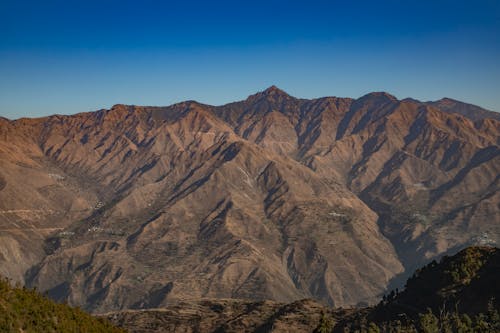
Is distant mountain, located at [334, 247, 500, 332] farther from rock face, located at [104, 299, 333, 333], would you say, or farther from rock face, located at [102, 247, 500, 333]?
rock face, located at [104, 299, 333, 333]

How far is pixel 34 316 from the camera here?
260 ft

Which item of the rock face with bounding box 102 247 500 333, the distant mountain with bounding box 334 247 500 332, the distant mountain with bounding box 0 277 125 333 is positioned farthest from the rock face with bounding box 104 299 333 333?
the distant mountain with bounding box 0 277 125 333

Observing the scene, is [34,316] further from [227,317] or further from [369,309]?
[369,309]

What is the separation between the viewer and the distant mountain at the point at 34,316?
74.2 metres

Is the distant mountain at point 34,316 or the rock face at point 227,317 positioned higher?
the distant mountain at point 34,316

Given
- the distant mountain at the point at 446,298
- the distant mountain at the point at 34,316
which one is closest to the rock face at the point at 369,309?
the distant mountain at the point at 446,298

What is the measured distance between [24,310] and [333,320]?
9572cm

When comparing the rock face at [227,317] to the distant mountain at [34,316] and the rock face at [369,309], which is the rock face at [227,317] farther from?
the distant mountain at [34,316]

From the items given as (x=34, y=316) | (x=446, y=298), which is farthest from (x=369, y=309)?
(x=34, y=316)

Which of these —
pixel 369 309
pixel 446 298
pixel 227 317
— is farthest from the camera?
pixel 227 317

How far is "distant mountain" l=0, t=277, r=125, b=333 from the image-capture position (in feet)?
243

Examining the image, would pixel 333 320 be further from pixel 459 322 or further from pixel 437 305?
pixel 459 322

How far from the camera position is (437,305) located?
444ft

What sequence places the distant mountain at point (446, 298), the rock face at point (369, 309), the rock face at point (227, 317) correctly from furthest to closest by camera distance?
1. the rock face at point (227, 317)
2. the rock face at point (369, 309)
3. the distant mountain at point (446, 298)
